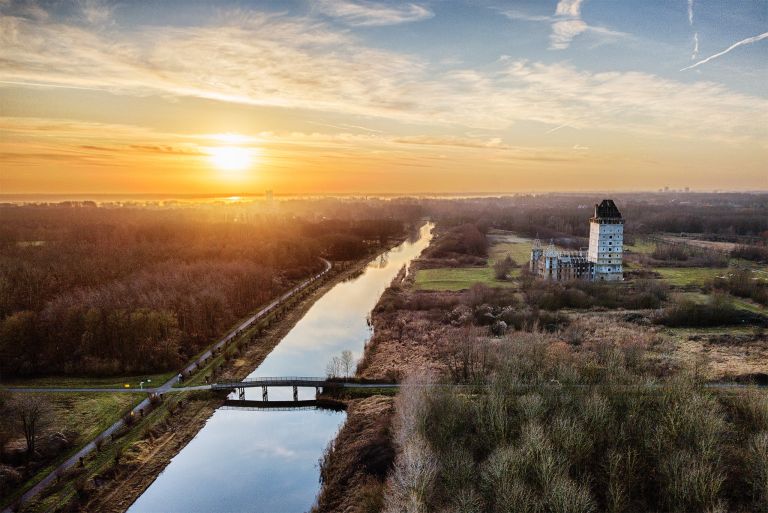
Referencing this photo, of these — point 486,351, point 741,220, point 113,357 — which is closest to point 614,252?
point 486,351

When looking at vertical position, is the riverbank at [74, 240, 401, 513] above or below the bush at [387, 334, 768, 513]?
below

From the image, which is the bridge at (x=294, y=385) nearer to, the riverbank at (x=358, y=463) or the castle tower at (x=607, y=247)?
the riverbank at (x=358, y=463)

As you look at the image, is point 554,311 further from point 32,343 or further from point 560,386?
point 32,343

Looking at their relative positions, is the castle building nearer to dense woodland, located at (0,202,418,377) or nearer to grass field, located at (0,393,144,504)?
dense woodland, located at (0,202,418,377)

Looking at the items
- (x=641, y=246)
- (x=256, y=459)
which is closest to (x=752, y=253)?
(x=641, y=246)

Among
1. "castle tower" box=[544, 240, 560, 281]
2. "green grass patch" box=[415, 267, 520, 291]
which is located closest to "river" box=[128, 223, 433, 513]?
"green grass patch" box=[415, 267, 520, 291]

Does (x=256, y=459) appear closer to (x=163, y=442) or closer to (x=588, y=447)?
(x=163, y=442)
